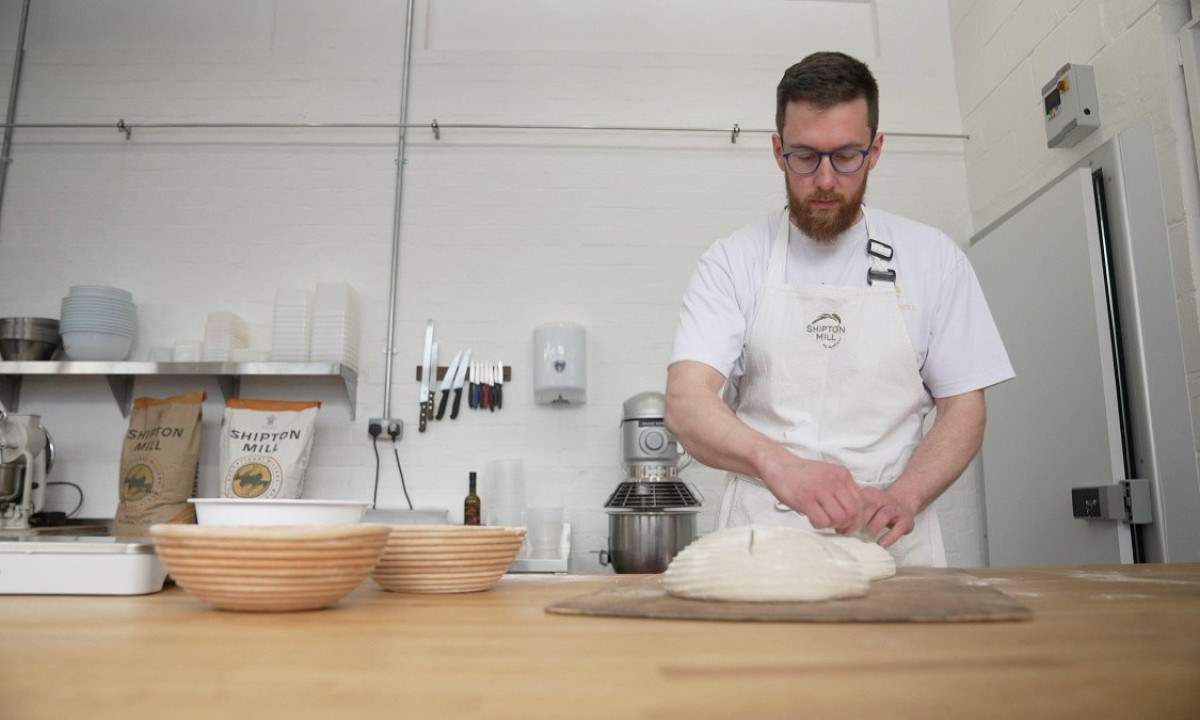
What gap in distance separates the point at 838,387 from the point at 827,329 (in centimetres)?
13

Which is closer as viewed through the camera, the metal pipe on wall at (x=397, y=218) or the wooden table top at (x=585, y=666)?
the wooden table top at (x=585, y=666)

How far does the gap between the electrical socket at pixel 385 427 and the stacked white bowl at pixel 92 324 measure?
1.03 metres

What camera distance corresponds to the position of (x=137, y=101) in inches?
142

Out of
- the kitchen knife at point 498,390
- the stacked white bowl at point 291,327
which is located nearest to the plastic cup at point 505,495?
the kitchen knife at point 498,390

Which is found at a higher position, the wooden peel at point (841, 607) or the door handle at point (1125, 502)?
the door handle at point (1125, 502)

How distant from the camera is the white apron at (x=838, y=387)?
5.41 feet

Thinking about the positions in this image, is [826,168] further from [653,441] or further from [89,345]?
[89,345]

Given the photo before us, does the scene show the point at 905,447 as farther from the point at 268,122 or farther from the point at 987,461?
the point at 268,122

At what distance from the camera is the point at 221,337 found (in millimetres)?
3148

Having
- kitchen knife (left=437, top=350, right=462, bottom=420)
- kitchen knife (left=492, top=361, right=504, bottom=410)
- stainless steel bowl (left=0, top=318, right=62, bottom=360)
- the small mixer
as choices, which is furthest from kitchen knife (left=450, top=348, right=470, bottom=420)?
stainless steel bowl (left=0, top=318, right=62, bottom=360)

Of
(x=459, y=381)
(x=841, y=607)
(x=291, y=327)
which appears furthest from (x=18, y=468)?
(x=841, y=607)

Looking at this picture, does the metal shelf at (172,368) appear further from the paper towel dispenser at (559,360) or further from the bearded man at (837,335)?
the bearded man at (837,335)

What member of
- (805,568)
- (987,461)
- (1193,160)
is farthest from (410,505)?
(1193,160)

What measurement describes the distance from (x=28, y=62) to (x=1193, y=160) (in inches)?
181
